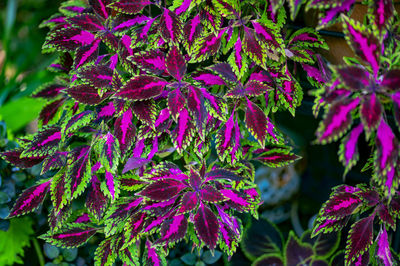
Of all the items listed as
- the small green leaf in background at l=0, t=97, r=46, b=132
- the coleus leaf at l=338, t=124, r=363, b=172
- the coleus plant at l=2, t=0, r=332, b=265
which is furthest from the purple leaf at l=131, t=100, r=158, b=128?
the small green leaf in background at l=0, t=97, r=46, b=132

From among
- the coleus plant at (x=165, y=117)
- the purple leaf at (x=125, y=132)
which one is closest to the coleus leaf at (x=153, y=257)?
the coleus plant at (x=165, y=117)

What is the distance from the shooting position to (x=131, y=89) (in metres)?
0.83

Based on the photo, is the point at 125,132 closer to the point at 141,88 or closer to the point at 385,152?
the point at 141,88

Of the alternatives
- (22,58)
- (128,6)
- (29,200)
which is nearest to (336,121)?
(128,6)

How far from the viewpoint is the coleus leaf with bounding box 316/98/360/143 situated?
654 millimetres

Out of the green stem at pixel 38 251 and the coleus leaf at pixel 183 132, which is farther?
the green stem at pixel 38 251

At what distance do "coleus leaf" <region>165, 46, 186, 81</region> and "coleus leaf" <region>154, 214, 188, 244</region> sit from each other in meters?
0.31

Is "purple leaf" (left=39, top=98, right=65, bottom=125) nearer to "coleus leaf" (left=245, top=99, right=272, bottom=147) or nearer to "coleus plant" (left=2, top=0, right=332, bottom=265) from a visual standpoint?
"coleus plant" (left=2, top=0, right=332, bottom=265)

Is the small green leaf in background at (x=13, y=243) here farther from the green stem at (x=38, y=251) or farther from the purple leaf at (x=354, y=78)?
the purple leaf at (x=354, y=78)

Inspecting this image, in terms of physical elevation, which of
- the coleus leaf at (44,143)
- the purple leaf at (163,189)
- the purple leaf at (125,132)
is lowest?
the purple leaf at (163,189)

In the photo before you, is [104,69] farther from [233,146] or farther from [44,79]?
[44,79]

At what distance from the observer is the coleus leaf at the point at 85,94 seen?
89 cm

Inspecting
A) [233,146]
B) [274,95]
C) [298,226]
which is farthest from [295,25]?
[298,226]

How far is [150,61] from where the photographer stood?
0.87 metres
